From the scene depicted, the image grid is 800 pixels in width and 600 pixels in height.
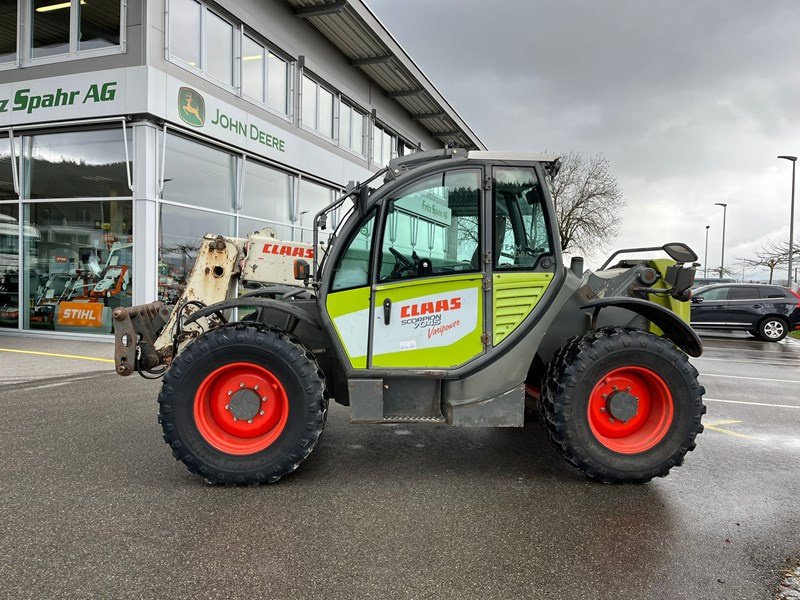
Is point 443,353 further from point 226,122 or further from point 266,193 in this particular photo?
point 266,193

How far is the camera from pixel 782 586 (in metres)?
2.42

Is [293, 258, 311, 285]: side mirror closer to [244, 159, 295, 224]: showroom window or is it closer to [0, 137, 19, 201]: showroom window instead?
[244, 159, 295, 224]: showroom window

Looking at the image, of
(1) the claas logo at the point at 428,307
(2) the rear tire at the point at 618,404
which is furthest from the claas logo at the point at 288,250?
(2) the rear tire at the point at 618,404

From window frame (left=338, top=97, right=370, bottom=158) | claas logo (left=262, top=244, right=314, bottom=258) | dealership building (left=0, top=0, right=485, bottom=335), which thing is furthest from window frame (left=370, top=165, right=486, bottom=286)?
window frame (left=338, top=97, right=370, bottom=158)

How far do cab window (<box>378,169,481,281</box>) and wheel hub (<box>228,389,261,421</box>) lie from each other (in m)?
1.18

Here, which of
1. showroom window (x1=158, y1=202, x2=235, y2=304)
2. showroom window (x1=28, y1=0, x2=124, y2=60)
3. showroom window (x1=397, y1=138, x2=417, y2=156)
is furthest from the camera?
showroom window (x1=397, y1=138, x2=417, y2=156)

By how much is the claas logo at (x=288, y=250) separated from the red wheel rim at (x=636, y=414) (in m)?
2.73

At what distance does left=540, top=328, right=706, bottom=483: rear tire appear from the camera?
3500mm

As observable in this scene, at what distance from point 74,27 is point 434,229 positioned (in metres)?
10.8

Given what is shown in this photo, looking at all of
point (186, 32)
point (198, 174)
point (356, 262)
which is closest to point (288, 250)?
point (356, 262)

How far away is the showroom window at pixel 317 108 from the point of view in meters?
14.9

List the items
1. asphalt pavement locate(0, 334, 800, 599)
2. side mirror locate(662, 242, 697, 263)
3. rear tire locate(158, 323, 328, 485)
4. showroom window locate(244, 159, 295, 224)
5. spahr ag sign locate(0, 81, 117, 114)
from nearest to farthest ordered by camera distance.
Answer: asphalt pavement locate(0, 334, 800, 599), rear tire locate(158, 323, 328, 485), side mirror locate(662, 242, 697, 263), spahr ag sign locate(0, 81, 117, 114), showroom window locate(244, 159, 295, 224)

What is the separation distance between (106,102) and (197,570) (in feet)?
33.4

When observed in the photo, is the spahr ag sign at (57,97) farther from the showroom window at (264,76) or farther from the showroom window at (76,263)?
the showroom window at (264,76)
